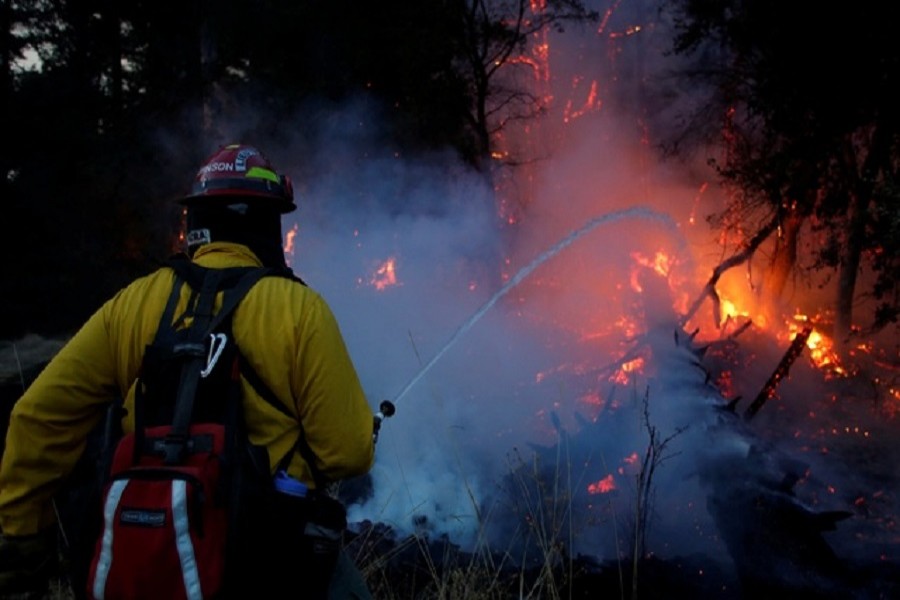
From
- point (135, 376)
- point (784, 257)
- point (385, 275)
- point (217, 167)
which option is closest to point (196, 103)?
point (385, 275)

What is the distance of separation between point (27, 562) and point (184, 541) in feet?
2.45

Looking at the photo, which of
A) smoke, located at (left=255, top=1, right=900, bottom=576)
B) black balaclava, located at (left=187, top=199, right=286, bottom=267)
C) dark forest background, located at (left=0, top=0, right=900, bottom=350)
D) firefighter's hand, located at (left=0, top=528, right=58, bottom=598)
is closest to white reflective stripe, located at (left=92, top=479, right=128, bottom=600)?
firefighter's hand, located at (left=0, top=528, right=58, bottom=598)

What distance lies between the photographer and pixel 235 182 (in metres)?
2.10

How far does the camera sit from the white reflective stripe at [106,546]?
1.62 meters

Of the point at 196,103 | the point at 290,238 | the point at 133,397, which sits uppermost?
the point at 196,103

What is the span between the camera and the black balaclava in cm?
213

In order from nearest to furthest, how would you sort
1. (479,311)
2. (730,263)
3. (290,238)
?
(730,263) < (479,311) < (290,238)

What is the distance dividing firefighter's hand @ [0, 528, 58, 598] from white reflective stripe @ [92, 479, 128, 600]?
497mm

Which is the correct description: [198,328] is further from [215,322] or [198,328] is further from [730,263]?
[730,263]

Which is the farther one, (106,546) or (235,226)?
(235,226)

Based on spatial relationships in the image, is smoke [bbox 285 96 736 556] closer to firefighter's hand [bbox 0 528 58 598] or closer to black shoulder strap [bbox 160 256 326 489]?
firefighter's hand [bbox 0 528 58 598]

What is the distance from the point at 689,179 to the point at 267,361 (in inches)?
693

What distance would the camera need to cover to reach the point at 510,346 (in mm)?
11766

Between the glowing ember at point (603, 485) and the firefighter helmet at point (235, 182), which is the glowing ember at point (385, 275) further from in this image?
the firefighter helmet at point (235, 182)
